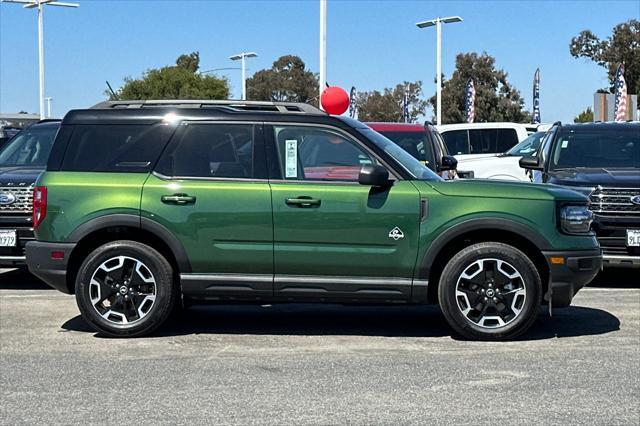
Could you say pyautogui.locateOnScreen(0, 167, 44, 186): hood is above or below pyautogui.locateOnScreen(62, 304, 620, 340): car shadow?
above

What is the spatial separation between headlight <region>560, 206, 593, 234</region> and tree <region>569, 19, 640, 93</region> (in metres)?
45.5

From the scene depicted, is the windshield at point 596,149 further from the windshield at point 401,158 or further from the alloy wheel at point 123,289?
the alloy wheel at point 123,289

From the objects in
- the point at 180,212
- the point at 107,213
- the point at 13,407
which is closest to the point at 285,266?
the point at 180,212

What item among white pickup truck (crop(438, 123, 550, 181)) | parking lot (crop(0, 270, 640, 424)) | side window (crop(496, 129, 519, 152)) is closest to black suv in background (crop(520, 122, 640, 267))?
parking lot (crop(0, 270, 640, 424))

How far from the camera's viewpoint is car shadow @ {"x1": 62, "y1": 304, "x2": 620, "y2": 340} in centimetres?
772

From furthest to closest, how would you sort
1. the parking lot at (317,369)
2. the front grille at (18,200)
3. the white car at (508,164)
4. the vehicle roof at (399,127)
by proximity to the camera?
the white car at (508,164) < the vehicle roof at (399,127) < the front grille at (18,200) < the parking lot at (317,369)

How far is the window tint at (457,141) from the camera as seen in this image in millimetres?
18891

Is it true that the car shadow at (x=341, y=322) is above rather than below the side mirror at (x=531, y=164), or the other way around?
below

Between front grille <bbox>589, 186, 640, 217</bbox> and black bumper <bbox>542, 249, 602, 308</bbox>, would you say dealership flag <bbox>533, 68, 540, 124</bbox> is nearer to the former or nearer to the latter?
front grille <bbox>589, 186, 640, 217</bbox>

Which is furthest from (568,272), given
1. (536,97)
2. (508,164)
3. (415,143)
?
(536,97)

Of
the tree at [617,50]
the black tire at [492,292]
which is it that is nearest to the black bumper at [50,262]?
the black tire at [492,292]

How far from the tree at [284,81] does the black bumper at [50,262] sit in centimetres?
6402

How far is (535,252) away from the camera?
7.29 meters

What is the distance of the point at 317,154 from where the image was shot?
7.42 m
